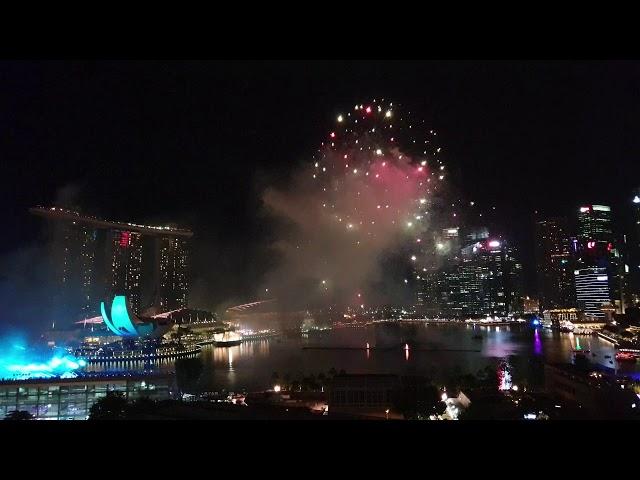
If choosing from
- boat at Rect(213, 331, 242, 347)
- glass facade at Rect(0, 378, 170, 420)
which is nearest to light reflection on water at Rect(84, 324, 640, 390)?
boat at Rect(213, 331, 242, 347)

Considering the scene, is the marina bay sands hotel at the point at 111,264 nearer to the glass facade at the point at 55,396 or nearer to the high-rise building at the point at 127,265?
the high-rise building at the point at 127,265

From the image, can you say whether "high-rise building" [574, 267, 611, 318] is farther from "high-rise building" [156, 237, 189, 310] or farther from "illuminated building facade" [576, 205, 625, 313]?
"high-rise building" [156, 237, 189, 310]

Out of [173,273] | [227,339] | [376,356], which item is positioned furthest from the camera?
[173,273]

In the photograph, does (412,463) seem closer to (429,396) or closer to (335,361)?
(429,396)

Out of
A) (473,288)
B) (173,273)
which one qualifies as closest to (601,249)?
(473,288)

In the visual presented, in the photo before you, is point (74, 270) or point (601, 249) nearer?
point (74, 270)

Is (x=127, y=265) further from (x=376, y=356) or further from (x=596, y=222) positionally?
(x=596, y=222)
